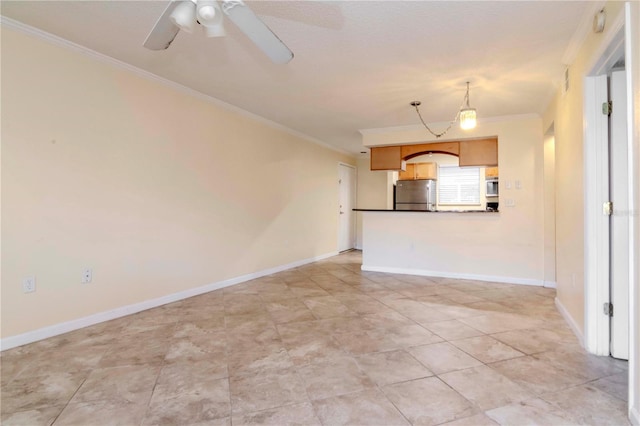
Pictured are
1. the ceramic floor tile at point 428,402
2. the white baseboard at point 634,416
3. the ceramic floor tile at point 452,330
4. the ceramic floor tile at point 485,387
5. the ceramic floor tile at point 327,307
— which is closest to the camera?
the white baseboard at point 634,416

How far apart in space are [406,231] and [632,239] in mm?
3529

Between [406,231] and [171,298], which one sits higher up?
[406,231]

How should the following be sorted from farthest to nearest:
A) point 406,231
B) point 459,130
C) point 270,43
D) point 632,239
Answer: point 406,231 → point 459,130 → point 270,43 → point 632,239

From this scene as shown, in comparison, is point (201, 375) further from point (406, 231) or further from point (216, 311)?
point (406, 231)

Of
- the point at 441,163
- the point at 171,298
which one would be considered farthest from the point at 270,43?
the point at 441,163

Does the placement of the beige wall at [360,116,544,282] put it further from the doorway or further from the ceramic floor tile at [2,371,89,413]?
the ceramic floor tile at [2,371,89,413]

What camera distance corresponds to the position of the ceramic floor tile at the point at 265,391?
1644mm

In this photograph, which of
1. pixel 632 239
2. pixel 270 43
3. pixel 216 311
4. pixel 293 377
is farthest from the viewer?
pixel 216 311

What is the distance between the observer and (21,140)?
2336mm

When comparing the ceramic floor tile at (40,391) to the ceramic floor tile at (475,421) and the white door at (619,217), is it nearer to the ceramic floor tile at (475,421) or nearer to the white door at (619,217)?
the ceramic floor tile at (475,421)

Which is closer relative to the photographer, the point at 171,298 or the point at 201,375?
the point at 201,375

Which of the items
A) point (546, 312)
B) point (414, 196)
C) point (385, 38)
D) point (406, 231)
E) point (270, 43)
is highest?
point (385, 38)

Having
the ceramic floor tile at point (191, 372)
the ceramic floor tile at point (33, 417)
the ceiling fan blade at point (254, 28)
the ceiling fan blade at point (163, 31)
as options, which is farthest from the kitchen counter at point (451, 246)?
the ceramic floor tile at point (33, 417)

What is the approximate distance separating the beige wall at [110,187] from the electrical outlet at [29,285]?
0.12ft
